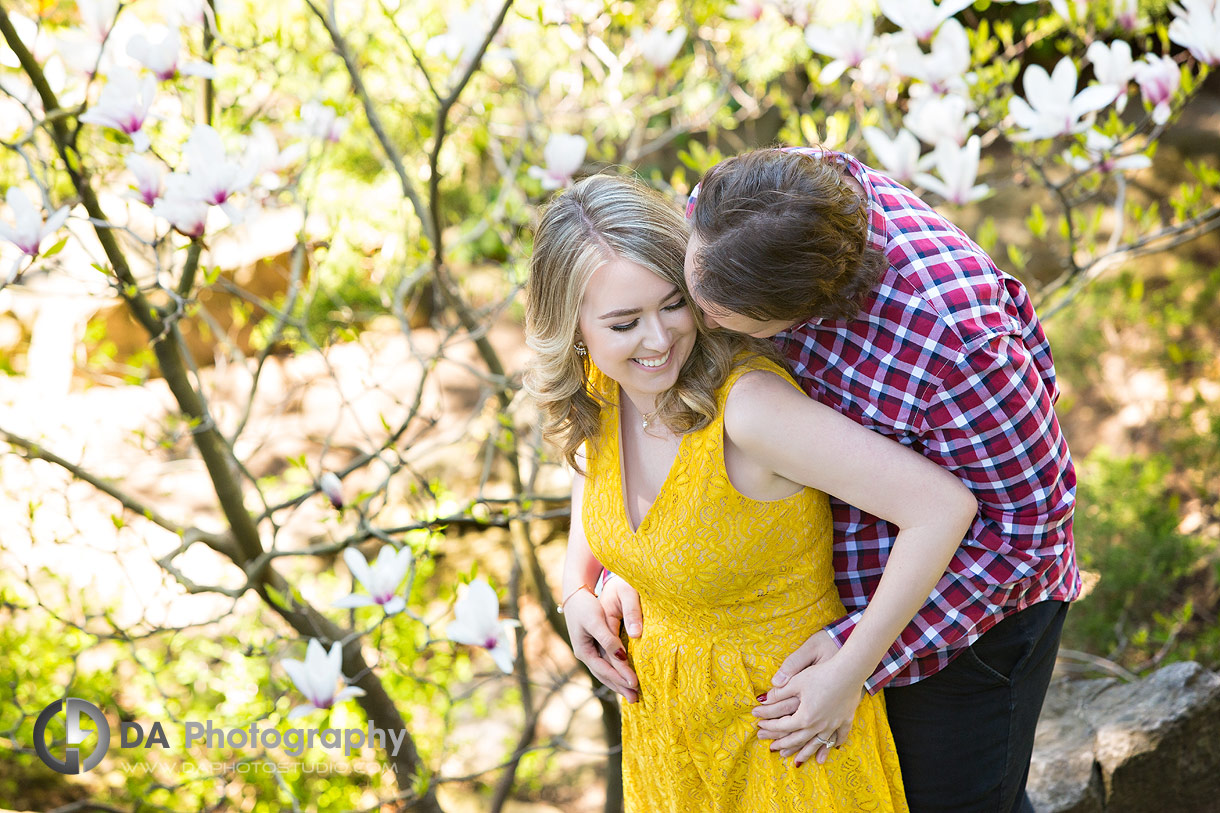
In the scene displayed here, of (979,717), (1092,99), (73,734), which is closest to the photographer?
(979,717)

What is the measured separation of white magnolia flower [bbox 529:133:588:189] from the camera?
1.77 meters

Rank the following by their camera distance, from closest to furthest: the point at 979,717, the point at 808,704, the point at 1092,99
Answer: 1. the point at 808,704
2. the point at 979,717
3. the point at 1092,99

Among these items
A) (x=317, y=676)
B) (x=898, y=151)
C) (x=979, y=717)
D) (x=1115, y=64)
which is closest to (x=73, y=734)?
(x=317, y=676)

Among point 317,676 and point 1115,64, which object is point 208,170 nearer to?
point 317,676

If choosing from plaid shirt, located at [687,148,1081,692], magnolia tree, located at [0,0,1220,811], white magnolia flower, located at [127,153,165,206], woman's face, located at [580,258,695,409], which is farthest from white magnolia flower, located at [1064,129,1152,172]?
white magnolia flower, located at [127,153,165,206]

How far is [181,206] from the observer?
4.51 ft

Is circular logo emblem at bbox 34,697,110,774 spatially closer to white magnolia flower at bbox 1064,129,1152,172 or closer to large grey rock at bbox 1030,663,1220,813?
large grey rock at bbox 1030,663,1220,813

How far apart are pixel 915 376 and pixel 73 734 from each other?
211cm

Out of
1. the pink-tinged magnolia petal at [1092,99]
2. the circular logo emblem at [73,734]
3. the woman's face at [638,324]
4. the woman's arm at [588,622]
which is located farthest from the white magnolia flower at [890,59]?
the circular logo emblem at [73,734]

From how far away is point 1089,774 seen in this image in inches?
75.3

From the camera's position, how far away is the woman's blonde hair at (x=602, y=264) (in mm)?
1228

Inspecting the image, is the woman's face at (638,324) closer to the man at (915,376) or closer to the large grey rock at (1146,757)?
the man at (915,376)

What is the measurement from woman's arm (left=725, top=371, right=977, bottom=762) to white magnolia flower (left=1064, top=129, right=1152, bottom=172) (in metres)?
0.93

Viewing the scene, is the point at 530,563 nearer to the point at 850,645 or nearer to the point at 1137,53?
the point at 850,645
